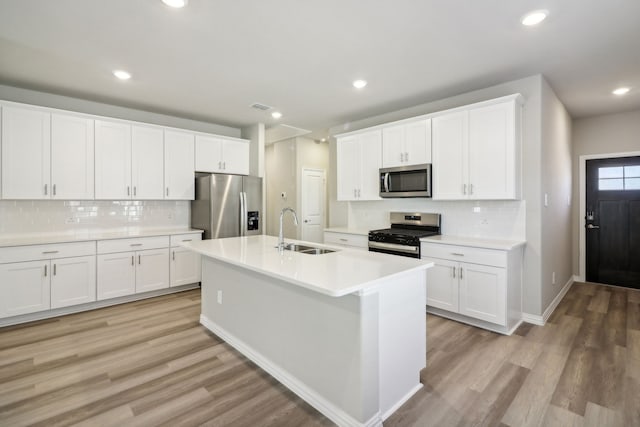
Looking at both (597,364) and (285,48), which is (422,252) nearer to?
(597,364)

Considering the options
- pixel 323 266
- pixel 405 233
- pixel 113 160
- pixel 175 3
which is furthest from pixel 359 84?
pixel 113 160

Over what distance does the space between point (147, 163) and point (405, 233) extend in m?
3.59

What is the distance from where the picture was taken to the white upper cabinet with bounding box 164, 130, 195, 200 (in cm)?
451

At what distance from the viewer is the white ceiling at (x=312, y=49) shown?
7.12 ft

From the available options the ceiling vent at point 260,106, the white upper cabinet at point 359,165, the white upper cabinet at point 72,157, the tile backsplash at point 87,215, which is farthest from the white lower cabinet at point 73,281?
the white upper cabinet at point 359,165

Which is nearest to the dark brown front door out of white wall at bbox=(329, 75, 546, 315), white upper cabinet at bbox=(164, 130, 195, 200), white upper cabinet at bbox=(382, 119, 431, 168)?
white wall at bbox=(329, 75, 546, 315)

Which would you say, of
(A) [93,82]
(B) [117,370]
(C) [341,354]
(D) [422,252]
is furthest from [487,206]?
(A) [93,82]

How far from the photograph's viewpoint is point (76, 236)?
12.6 ft

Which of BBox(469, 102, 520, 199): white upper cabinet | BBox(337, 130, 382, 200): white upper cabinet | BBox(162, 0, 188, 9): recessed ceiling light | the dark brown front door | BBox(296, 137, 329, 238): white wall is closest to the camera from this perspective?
BBox(162, 0, 188, 9): recessed ceiling light

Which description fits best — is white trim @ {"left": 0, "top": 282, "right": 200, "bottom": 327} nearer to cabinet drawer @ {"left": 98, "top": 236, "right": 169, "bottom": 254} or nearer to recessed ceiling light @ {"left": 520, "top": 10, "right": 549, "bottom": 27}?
cabinet drawer @ {"left": 98, "top": 236, "right": 169, "bottom": 254}

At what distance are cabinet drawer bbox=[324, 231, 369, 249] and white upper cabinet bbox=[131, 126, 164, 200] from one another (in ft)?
8.14

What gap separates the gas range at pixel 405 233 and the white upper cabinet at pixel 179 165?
9.24 ft

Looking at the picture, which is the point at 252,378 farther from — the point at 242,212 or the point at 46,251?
the point at 242,212

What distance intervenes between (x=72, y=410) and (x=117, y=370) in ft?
1.50
